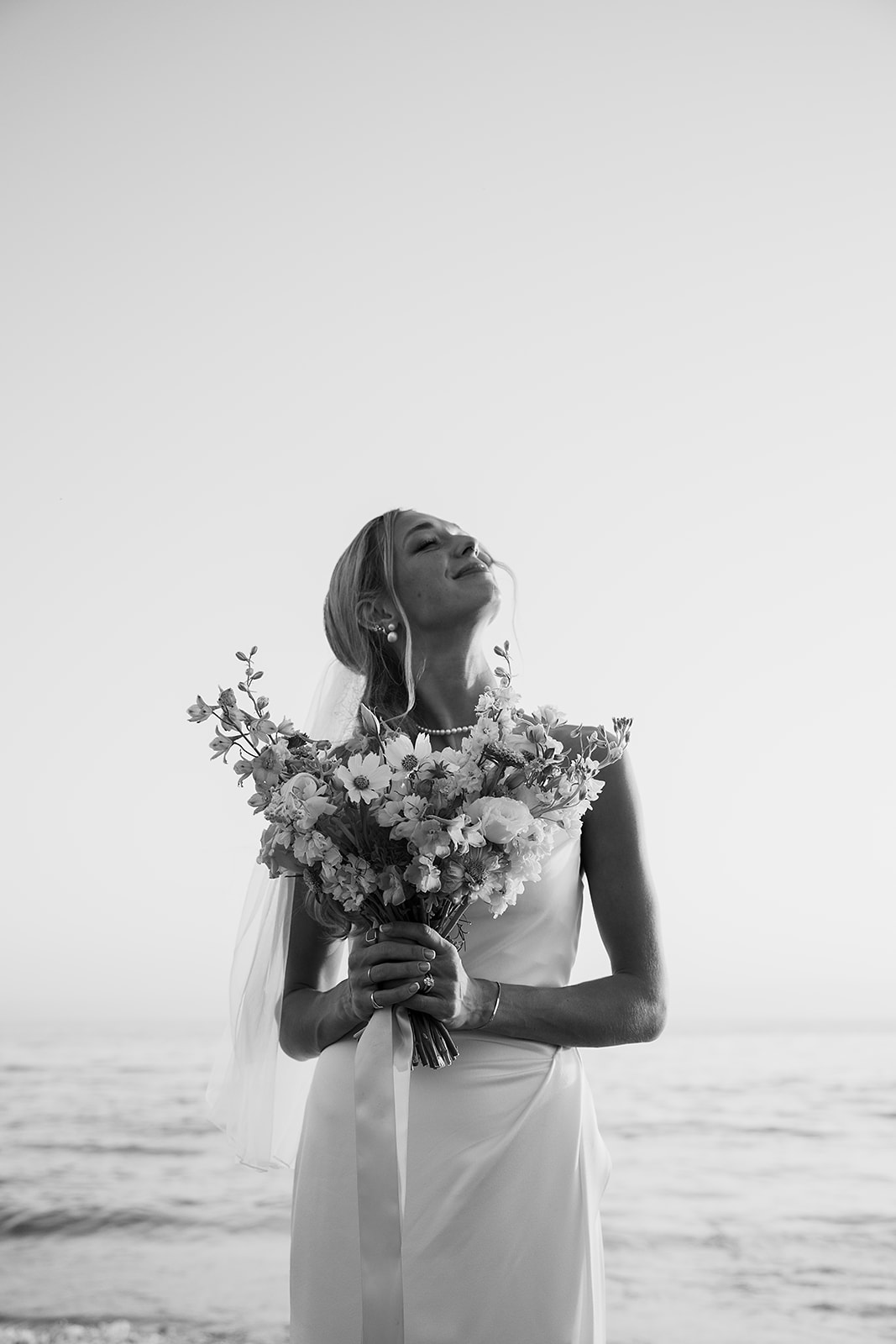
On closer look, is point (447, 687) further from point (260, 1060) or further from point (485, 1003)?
point (260, 1060)

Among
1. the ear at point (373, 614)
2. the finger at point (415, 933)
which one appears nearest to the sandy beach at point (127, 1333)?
the ear at point (373, 614)

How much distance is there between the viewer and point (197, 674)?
840 centimetres

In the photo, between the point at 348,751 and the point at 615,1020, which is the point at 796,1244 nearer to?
the point at 615,1020

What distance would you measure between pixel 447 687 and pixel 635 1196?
25.5 ft

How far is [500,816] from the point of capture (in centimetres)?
188

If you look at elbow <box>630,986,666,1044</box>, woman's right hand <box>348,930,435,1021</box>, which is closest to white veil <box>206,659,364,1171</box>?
woman's right hand <box>348,930,435,1021</box>

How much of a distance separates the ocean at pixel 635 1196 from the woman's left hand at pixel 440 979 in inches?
218

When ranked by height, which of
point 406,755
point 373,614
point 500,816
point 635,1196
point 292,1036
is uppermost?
point 373,614

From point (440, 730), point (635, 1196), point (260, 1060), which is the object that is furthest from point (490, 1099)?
point (635, 1196)

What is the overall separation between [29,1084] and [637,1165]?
252 inches

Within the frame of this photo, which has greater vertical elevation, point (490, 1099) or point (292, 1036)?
point (292, 1036)

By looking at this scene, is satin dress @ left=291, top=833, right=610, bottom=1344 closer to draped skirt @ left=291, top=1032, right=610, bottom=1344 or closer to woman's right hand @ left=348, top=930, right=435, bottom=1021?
draped skirt @ left=291, top=1032, right=610, bottom=1344

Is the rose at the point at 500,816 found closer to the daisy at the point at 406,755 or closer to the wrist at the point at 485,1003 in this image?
the daisy at the point at 406,755

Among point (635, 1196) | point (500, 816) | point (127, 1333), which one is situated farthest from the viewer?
point (635, 1196)
